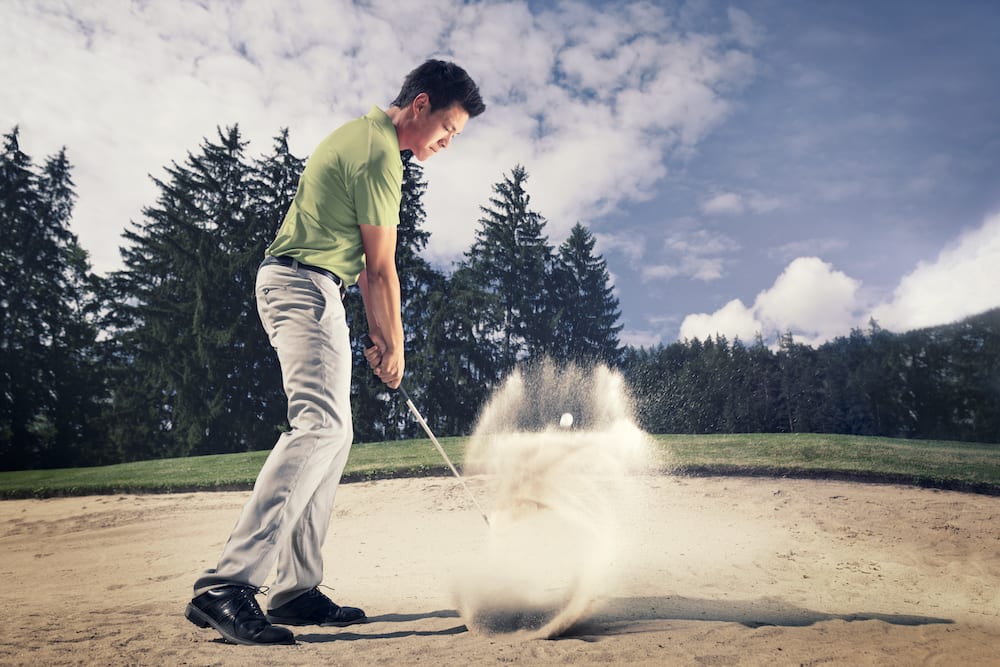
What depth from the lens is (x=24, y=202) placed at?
3253 cm

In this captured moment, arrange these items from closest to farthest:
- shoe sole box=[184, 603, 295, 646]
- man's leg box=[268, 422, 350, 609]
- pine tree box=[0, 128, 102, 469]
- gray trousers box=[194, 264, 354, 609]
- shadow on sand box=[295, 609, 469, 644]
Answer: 1. shoe sole box=[184, 603, 295, 646]
2. gray trousers box=[194, 264, 354, 609]
3. shadow on sand box=[295, 609, 469, 644]
4. man's leg box=[268, 422, 350, 609]
5. pine tree box=[0, 128, 102, 469]

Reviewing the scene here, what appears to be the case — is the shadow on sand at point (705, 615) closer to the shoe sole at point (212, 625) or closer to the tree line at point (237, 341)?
the shoe sole at point (212, 625)

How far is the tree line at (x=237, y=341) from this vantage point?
3005 cm

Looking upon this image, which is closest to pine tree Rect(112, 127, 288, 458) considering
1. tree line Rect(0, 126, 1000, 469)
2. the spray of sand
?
tree line Rect(0, 126, 1000, 469)

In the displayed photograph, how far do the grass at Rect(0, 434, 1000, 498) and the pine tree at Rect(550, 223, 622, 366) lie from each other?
29759mm

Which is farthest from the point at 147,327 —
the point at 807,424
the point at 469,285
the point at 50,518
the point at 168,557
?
the point at 807,424

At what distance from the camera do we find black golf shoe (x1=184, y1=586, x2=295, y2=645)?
8.44 feet

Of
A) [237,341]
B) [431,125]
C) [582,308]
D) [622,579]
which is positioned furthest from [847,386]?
[431,125]

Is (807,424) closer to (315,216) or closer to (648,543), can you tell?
(648,543)

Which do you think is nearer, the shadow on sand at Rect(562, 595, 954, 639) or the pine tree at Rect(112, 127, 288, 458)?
the shadow on sand at Rect(562, 595, 954, 639)

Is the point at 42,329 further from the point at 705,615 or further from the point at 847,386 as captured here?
the point at 847,386

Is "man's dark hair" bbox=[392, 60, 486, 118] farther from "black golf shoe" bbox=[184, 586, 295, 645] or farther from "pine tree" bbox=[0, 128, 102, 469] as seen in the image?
"pine tree" bbox=[0, 128, 102, 469]

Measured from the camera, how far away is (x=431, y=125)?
3215 mm

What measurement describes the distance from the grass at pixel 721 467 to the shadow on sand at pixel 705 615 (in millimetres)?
5240
